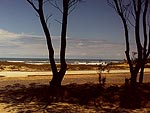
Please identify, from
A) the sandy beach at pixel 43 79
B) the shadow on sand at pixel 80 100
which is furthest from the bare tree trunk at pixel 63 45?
the sandy beach at pixel 43 79

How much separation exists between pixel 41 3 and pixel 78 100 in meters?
4.79

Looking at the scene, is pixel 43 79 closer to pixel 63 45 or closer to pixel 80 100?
pixel 63 45

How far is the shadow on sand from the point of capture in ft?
42.4

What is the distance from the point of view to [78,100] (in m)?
14.9

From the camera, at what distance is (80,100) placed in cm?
1491

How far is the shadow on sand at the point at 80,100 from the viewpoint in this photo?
1293cm

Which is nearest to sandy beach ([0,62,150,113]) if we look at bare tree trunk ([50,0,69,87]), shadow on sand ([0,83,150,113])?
shadow on sand ([0,83,150,113])

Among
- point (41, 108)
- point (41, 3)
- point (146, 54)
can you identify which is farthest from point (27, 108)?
point (146, 54)

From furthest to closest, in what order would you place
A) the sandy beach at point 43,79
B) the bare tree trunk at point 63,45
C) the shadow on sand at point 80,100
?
the bare tree trunk at point 63,45 < the sandy beach at point 43,79 < the shadow on sand at point 80,100

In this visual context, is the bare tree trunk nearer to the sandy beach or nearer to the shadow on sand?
the shadow on sand

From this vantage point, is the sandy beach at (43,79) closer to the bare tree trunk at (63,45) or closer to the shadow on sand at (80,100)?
the shadow on sand at (80,100)

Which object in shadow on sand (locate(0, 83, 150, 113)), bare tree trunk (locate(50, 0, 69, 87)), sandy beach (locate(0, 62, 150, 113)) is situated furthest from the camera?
bare tree trunk (locate(50, 0, 69, 87))

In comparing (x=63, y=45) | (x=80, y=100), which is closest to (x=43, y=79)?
(x=63, y=45)

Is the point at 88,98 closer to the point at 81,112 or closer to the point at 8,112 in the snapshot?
the point at 81,112
